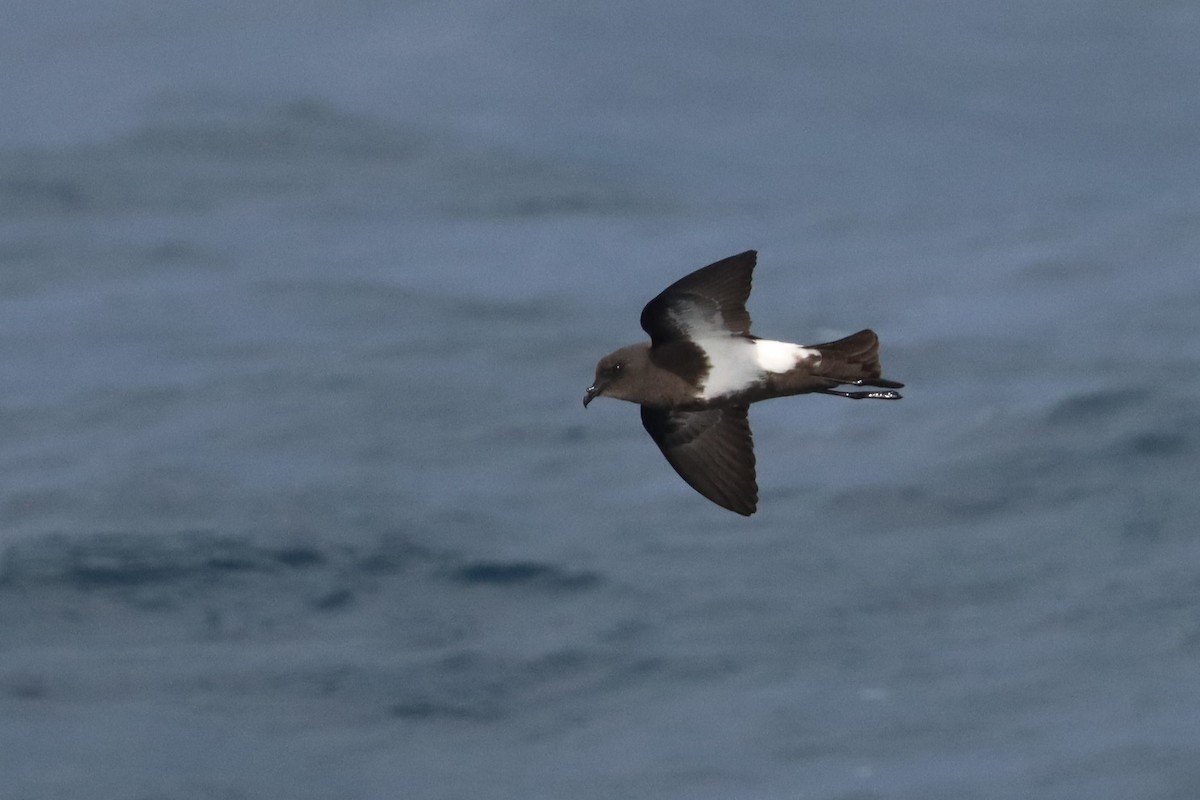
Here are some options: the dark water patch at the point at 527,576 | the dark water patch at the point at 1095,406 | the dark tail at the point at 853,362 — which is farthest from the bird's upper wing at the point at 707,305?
the dark water patch at the point at 1095,406

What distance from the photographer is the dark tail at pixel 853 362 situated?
13195 mm

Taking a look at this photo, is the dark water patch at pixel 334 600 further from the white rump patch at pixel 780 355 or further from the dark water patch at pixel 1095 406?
the white rump patch at pixel 780 355

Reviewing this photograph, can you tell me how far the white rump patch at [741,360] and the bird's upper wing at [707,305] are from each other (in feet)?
0.22

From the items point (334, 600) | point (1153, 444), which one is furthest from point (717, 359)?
point (1153, 444)

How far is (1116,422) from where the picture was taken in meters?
93.4

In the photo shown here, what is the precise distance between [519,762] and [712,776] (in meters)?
7.45

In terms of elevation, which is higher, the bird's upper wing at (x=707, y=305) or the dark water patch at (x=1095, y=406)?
the dark water patch at (x=1095, y=406)

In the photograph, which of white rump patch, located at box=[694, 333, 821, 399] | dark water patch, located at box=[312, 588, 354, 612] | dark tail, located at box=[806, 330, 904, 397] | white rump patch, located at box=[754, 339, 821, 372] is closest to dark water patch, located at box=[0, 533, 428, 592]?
dark water patch, located at box=[312, 588, 354, 612]

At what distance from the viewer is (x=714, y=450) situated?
14.2 m

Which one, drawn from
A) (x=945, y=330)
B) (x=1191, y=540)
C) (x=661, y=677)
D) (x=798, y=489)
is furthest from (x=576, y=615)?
(x=1191, y=540)

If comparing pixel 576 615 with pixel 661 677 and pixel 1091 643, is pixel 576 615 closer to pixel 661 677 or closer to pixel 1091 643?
pixel 661 677

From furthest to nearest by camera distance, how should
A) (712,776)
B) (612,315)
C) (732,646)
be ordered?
(732,646), (612,315), (712,776)

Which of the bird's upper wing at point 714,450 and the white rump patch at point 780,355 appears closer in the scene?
the white rump patch at point 780,355

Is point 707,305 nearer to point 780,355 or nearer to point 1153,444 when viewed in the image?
point 780,355
